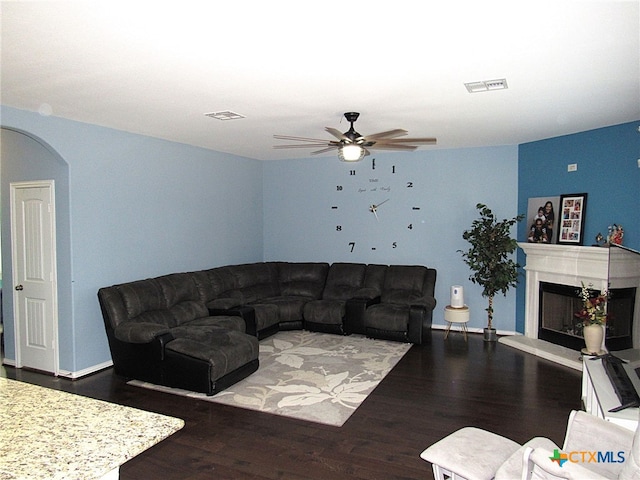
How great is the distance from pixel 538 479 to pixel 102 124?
5073mm

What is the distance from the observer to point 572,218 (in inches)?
Result: 217

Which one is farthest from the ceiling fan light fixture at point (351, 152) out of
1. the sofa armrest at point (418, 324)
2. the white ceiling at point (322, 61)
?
the sofa armrest at point (418, 324)

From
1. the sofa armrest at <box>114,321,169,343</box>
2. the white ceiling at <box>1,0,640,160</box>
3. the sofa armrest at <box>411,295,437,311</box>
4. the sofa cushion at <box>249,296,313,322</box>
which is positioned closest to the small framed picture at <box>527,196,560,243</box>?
the white ceiling at <box>1,0,640,160</box>

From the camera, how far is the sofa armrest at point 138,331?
4320mm

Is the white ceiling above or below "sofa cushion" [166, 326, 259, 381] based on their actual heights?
above

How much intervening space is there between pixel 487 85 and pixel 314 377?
325cm

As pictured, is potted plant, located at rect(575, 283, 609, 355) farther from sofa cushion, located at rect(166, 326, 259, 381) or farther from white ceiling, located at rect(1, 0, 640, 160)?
sofa cushion, located at rect(166, 326, 259, 381)

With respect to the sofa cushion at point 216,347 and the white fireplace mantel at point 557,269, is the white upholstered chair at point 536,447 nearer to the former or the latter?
the sofa cushion at point 216,347

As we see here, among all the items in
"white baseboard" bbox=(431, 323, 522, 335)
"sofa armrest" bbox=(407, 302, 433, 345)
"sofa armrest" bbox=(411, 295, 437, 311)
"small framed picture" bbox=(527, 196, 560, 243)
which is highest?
"small framed picture" bbox=(527, 196, 560, 243)

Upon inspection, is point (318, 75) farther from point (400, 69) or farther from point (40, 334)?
point (40, 334)

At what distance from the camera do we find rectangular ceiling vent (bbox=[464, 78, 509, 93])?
3.39 meters

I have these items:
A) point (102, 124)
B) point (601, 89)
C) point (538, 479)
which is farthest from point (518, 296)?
point (102, 124)

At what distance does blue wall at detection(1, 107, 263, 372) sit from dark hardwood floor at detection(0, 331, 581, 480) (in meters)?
0.67

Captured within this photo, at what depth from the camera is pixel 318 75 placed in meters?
3.22
